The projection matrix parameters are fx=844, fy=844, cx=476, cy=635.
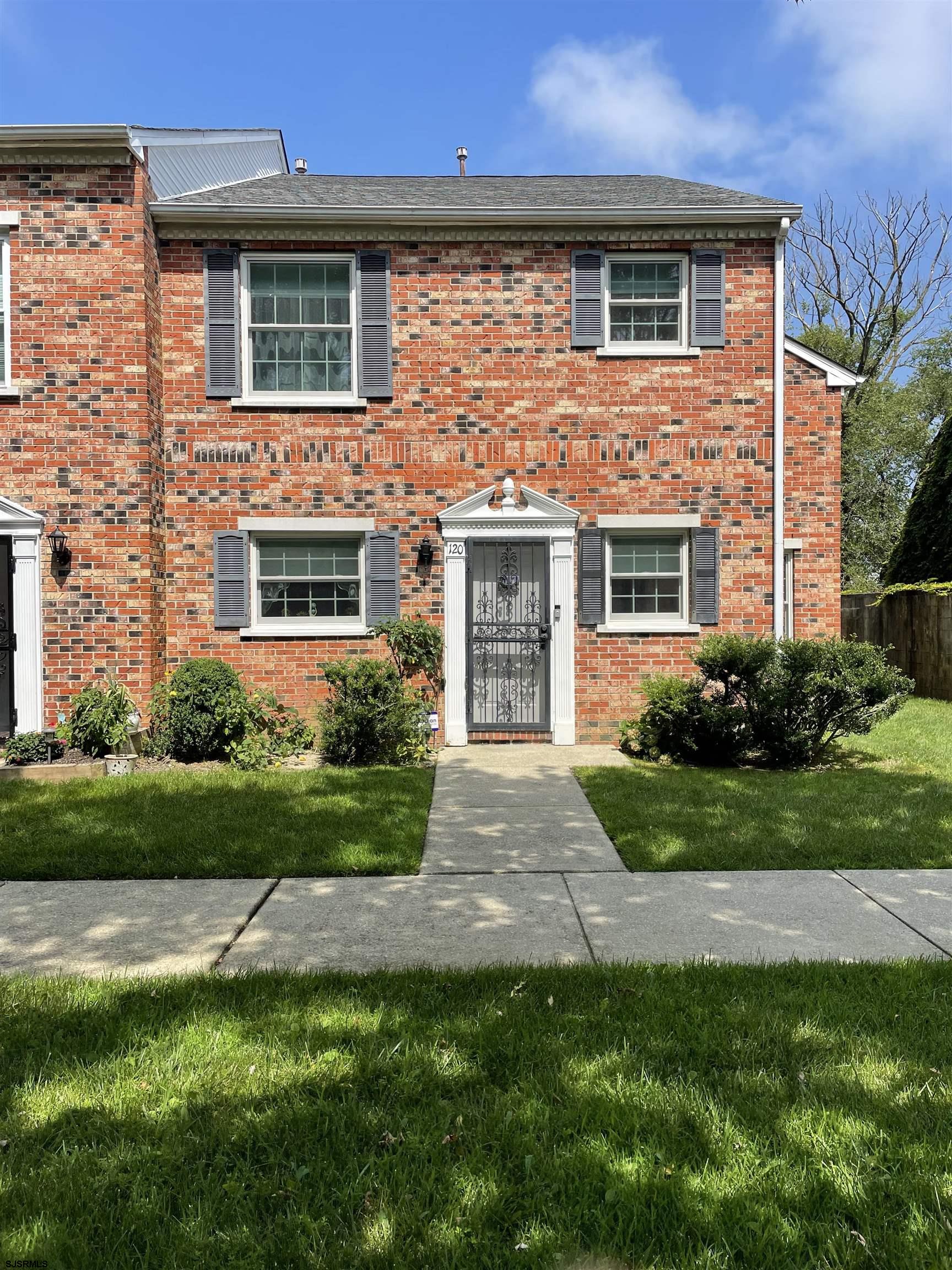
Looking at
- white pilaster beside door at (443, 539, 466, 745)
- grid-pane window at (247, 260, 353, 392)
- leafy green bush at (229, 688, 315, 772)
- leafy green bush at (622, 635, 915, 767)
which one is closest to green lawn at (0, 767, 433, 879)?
leafy green bush at (229, 688, 315, 772)

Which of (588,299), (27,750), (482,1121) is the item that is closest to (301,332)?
(588,299)

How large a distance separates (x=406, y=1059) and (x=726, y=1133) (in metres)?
1.08

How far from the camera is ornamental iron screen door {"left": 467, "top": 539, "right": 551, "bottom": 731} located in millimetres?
10133

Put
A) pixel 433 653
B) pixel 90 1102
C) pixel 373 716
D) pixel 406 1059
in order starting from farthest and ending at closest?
1. pixel 433 653
2. pixel 373 716
3. pixel 406 1059
4. pixel 90 1102

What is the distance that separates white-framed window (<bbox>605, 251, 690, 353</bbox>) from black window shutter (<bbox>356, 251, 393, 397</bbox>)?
264 centimetres

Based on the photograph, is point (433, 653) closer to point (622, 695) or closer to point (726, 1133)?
point (622, 695)

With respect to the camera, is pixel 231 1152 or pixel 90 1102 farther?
pixel 90 1102

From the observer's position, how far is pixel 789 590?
36.1 ft

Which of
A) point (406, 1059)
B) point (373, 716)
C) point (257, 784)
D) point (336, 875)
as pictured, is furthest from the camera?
point (373, 716)

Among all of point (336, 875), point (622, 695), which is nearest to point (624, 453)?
point (622, 695)

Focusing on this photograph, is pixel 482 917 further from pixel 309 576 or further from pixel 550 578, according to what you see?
pixel 309 576

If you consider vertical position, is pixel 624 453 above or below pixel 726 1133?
above

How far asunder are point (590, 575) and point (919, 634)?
25.2ft

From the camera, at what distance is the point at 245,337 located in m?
10.1
